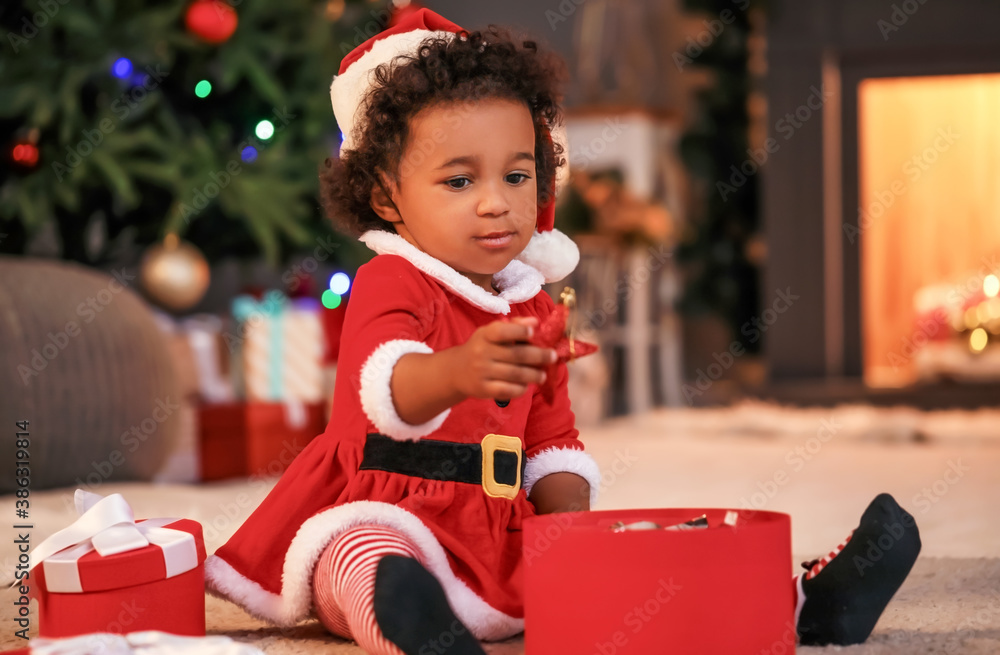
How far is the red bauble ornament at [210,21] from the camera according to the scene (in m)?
2.22

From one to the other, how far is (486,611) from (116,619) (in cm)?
31

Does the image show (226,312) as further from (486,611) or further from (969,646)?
(969,646)

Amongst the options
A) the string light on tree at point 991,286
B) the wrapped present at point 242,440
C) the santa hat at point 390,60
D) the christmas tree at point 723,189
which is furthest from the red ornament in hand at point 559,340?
the christmas tree at point 723,189

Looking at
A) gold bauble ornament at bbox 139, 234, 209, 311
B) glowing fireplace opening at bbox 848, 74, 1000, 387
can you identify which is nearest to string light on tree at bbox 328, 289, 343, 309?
gold bauble ornament at bbox 139, 234, 209, 311

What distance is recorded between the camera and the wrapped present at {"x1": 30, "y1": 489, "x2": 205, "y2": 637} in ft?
2.69

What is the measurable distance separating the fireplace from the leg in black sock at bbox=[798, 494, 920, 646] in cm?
254

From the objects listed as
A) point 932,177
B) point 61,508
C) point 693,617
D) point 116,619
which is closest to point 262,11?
point 61,508

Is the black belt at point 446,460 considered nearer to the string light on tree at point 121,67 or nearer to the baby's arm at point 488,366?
the baby's arm at point 488,366

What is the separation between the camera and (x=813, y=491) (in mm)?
1800

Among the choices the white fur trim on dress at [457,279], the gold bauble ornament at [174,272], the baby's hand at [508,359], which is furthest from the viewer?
the gold bauble ornament at [174,272]

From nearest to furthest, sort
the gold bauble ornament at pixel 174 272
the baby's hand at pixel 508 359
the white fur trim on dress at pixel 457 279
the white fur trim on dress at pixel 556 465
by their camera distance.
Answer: the baby's hand at pixel 508 359 < the white fur trim on dress at pixel 457 279 < the white fur trim on dress at pixel 556 465 < the gold bauble ornament at pixel 174 272

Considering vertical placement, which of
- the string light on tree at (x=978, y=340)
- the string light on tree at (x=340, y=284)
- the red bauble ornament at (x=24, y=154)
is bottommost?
the string light on tree at (x=978, y=340)

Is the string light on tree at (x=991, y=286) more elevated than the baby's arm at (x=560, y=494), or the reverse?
the string light on tree at (x=991, y=286)

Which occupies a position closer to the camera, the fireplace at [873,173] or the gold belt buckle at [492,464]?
the gold belt buckle at [492,464]
